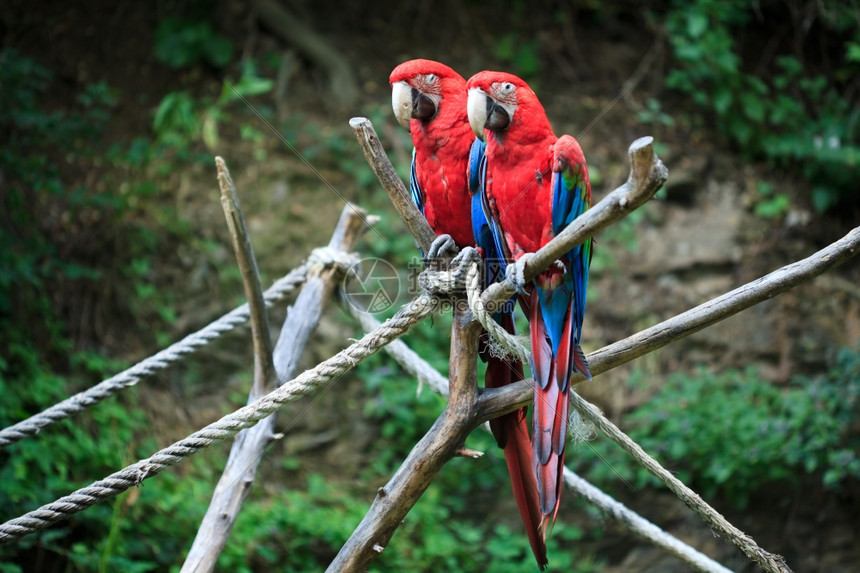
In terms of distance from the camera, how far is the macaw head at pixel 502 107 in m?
1.53

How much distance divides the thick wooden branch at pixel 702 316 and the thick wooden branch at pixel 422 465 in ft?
0.20

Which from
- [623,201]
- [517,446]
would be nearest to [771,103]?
[517,446]

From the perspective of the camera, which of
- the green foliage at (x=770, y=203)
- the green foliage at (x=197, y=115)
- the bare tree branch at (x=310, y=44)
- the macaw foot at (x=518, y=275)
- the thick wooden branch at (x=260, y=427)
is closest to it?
the macaw foot at (x=518, y=275)

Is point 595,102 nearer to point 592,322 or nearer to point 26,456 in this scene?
point 592,322

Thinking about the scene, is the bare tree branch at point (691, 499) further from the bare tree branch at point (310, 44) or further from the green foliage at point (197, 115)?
the bare tree branch at point (310, 44)

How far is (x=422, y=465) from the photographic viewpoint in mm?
1489

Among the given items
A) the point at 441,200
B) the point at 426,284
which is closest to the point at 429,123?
the point at 441,200

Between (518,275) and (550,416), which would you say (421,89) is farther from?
(550,416)

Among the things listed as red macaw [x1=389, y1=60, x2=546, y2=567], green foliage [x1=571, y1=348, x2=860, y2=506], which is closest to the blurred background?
green foliage [x1=571, y1=348, x2=860, y2=506]

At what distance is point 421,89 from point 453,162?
19 cm

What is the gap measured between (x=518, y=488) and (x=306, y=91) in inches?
114

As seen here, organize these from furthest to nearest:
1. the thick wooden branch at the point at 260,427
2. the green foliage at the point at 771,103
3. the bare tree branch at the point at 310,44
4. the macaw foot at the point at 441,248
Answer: the bare tree branch at the point at 310,44
the green foliage at the point at 771,103
the thick wooden branch at the point at 260,427
the macaw foot at the point at 441,248

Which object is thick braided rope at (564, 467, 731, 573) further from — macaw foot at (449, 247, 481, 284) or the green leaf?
the green leaf

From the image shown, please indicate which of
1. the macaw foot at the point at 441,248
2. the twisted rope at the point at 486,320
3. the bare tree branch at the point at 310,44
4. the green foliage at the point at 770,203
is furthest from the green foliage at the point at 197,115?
the green foliage at the point at 770,203
